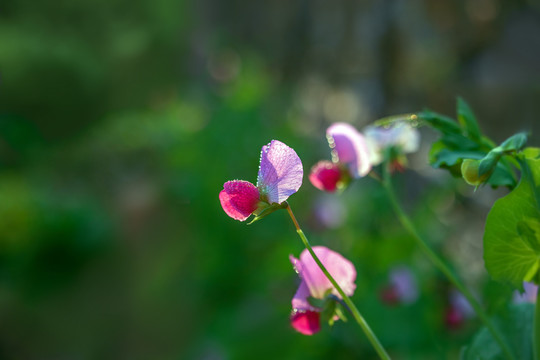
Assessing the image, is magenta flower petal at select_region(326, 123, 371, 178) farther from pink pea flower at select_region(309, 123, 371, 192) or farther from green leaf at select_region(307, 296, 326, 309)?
green leaf at select_region(307, 296, 326, 309)

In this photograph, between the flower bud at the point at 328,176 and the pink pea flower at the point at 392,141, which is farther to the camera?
the pink pea flower at the point at 392,141

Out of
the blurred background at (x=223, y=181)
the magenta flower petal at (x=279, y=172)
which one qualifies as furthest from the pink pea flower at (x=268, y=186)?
the blurred background at (x=223, y=181)

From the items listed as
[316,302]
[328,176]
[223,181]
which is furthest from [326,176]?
[223,181]

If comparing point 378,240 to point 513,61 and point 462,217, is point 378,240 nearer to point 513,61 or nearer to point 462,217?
point 462,217

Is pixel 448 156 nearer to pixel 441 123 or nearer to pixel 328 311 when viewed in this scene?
pixel 441 123

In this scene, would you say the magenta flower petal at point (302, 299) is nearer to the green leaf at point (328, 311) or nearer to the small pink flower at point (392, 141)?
the green leaf at point (328, 311)

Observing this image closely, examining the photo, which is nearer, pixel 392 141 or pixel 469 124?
pixel 469 124

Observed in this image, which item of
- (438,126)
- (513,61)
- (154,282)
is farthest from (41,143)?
(438,126)

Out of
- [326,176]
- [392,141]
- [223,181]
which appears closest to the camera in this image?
[326,176]
